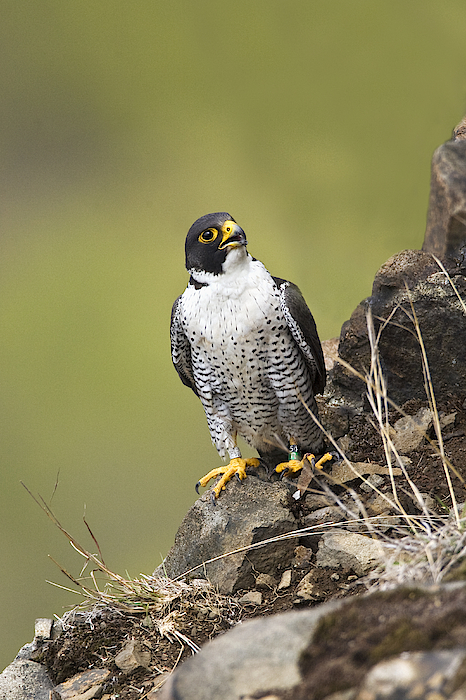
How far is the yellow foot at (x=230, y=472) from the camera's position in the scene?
2811 millimetres

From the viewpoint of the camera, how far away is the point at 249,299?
2760 millimetres

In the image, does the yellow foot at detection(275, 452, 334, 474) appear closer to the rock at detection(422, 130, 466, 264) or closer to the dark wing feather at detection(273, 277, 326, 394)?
the dark wing feather at detection(273, 277, 326, 394)

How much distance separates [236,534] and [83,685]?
0.79 m

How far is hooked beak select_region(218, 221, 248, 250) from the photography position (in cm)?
263

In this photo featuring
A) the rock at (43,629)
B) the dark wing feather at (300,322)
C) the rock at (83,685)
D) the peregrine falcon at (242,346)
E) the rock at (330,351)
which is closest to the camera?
the rock at (83,685)

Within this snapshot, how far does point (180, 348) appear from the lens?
3.16m

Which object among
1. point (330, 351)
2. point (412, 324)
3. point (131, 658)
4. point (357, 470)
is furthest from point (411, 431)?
point (131, 658)

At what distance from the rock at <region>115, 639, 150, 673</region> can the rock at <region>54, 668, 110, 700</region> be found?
2.4 inches

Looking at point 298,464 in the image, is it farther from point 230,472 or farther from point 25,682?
point 25,682

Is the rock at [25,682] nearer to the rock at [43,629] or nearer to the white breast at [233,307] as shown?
the rock at [43,629]

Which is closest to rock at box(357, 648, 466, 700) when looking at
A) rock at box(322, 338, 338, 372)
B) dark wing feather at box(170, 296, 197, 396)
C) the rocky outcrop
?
the rocky outcrop

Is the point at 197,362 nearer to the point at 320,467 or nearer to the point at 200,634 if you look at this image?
the point at 320,467

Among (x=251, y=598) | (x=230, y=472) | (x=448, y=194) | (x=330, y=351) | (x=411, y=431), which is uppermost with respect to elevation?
(x=448, y=194)

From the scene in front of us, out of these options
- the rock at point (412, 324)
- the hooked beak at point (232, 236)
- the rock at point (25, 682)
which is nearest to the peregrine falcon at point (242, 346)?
the hooked beak at point (232, 236)
